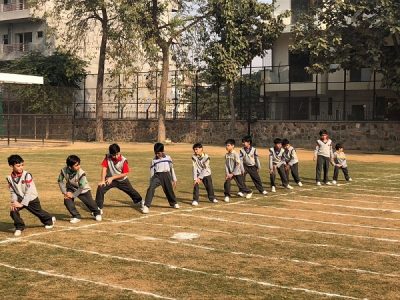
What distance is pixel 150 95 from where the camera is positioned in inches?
1895

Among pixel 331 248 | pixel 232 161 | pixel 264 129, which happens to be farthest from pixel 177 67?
pixel 331 248

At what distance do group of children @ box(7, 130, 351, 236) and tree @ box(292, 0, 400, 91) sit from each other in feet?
52.2

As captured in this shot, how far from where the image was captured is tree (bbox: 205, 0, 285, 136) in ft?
128

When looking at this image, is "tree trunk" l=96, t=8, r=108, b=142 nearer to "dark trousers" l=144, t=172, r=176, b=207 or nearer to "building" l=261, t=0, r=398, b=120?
"building" l=261, t=0, r=398, b=120

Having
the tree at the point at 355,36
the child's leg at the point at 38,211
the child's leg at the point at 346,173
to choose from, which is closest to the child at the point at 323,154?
the child's leg at the point at 346,173

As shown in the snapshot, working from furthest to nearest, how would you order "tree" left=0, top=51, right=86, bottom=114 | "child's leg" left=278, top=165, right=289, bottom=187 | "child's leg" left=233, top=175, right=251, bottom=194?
"tree" left=0, top=51, right=86, bottom=114 → "child's leg" left=278, top=165, right=289, bottom=187 → "child's leg" left=233, top=175, right=251, bottom=194

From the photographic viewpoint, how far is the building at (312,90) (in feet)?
124

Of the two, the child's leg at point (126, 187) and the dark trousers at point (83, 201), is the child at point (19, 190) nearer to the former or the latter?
the dark trousers at point (83, 201)

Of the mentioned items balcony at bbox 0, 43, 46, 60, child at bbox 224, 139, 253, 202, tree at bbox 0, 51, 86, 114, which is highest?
balcony at bbox 0, 43, 46, 60

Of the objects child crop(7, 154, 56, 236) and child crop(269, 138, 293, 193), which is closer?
child crop(7, 154, 56, 236)

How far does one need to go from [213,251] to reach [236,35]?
32207 millimetres

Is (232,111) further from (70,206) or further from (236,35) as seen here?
(70,206)

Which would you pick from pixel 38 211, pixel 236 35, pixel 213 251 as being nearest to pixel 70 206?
pixel 38 211

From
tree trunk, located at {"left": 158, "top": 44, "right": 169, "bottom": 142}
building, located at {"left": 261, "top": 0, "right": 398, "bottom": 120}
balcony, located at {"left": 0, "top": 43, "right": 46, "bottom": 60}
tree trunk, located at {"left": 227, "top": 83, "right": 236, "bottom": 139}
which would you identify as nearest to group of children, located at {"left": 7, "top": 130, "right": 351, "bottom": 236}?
building, located at {"left": 261, "top": 0, "right": 398, "bottom": 120}
